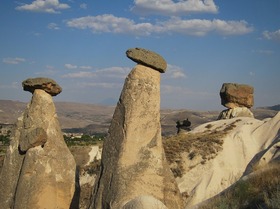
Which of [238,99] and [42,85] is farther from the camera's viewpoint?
[238,99]

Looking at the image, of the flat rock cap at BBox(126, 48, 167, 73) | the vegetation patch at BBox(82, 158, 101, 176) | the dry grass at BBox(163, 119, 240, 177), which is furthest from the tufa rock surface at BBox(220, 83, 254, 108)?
the flat rock cap at BBox(126, 48, 167, 73)

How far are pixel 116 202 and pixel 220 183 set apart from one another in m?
8.00

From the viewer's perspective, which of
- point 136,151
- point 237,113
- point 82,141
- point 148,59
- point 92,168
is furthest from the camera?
point 82,141

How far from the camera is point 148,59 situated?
27.6 ft

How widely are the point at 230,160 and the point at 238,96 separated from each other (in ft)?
25.4

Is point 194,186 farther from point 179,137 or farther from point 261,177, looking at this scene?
point 261,177

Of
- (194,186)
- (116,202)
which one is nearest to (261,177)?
(116,202)

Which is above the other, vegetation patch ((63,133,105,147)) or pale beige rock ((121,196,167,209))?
pale beige rock ((121,196,167,209))

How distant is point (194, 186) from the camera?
A: 14.9 m

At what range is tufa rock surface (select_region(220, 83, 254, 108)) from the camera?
75.4 ft

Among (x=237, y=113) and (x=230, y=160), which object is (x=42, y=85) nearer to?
(x=230, y=160)

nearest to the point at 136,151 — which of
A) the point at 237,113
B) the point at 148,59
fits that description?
the point at 148,59

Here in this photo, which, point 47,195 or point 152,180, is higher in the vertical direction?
point 152,180

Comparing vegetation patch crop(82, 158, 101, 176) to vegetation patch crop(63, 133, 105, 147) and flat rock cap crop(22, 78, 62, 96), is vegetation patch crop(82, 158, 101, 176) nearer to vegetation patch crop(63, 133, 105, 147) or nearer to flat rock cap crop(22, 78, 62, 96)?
flat rock cap crop(22, 78, 62, 96)
